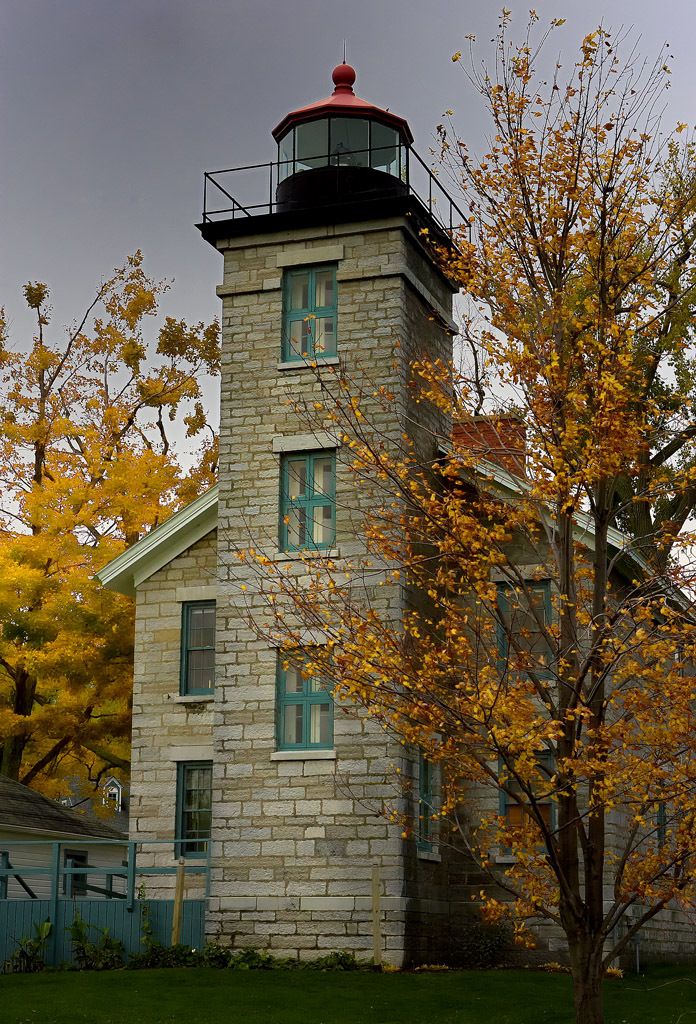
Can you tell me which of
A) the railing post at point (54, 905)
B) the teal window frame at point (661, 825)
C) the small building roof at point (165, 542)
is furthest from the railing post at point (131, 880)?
the teal window frame at point (661, 825)

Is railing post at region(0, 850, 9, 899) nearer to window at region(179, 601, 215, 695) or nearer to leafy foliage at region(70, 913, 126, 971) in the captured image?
leafy foliage at region(70, 913, 126, 971)

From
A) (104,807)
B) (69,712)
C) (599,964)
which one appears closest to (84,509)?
(69,712)

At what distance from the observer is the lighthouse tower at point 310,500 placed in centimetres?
1579

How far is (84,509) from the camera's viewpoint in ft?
82.8

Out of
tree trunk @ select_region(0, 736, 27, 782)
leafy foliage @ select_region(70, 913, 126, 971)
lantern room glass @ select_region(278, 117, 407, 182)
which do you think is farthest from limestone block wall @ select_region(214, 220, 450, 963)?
tree trunk @ select_region(0, 736, 27, 782)

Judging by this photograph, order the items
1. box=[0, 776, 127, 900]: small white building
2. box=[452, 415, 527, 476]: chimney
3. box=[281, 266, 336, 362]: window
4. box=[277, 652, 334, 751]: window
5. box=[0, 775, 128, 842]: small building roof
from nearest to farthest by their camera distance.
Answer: box=[452, 415, 527, 476]: chimney → box=[277, 652, 334, 751]: window → box=[281, 266, 336, 362]: window → box=[0, 776, 127, 900]: small white building → box=[0, 775, 128, 842]: small building roof

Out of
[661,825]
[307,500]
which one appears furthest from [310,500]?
[661,825]

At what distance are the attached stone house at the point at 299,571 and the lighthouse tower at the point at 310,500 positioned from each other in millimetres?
27

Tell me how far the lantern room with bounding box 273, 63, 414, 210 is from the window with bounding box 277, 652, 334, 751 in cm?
703

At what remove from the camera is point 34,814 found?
74.3ft

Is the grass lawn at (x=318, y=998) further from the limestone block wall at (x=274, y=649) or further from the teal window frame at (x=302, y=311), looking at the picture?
the teal window frame at (x=302, y=311)

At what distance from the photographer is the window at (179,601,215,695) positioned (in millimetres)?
18719

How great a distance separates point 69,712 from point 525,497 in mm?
14941

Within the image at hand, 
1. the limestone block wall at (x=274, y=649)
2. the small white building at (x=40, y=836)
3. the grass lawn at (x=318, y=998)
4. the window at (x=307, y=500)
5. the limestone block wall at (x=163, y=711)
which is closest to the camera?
the grass lawn at (x=318, y=998)
